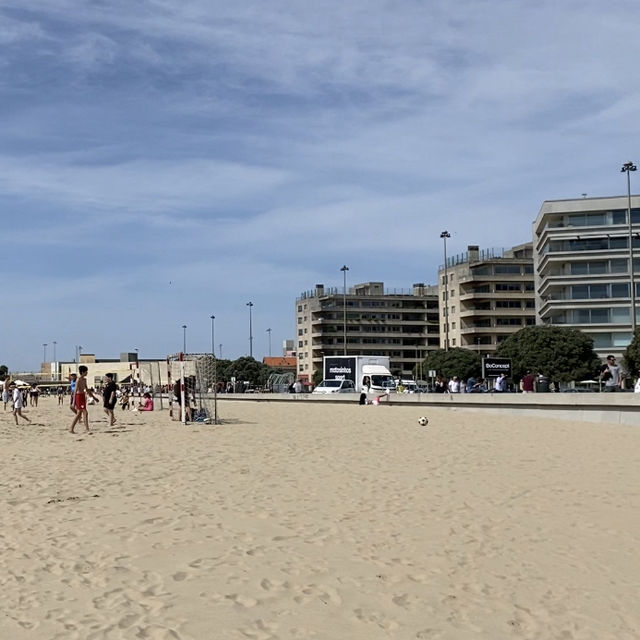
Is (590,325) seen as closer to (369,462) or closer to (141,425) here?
(141,425)

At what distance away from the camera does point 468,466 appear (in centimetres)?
1628

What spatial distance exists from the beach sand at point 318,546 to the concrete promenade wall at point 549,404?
12613 millimetres

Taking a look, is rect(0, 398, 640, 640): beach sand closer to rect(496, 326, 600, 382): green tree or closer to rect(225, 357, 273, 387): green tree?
rect(496, 326, 600, 382): green tree

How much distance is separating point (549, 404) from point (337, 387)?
969 inches

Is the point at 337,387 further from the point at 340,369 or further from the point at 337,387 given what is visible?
the point at 340,369

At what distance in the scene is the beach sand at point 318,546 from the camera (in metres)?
6.88

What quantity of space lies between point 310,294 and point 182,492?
13234 centimetres

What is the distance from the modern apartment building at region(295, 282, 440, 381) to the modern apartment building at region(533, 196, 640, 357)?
50403 millimetres

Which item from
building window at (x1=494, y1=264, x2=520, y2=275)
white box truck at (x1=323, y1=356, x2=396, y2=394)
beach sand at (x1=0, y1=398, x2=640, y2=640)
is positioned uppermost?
Answer: building window at (x1=494, y1=264, x2=520, y2=275)

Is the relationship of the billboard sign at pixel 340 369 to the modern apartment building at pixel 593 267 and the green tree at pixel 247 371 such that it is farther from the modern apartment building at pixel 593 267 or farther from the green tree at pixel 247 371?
the green tree at pixel 247 371

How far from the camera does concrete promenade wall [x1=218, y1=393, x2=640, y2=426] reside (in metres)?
30.0

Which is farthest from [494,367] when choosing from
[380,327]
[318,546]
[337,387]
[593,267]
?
[380,327]

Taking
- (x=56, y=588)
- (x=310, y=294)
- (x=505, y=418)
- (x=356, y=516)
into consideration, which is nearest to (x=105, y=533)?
(x=56, y=588)

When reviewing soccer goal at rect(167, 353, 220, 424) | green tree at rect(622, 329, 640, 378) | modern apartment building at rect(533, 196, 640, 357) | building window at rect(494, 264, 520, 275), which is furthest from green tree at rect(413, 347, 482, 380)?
soccer goal at rect(167, 353, 220, 424)
